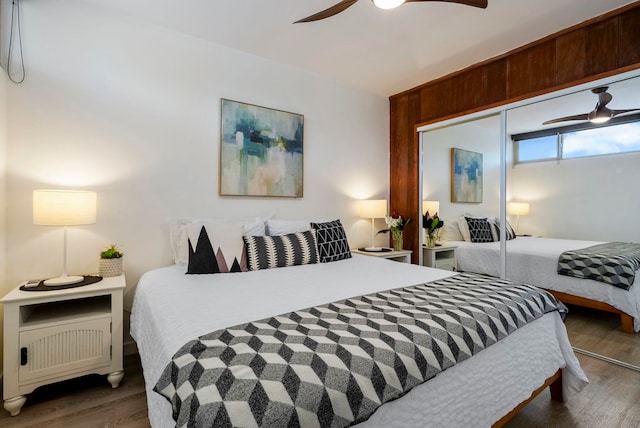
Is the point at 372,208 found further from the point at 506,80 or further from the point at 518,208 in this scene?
the point at 506,80

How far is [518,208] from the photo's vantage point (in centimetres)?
282

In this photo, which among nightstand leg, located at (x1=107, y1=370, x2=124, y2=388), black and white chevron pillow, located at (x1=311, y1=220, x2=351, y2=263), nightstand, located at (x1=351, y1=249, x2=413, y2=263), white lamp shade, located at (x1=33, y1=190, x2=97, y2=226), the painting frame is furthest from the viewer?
nightstand, located at (x1=351, y1=249, x2=413, y2=263)

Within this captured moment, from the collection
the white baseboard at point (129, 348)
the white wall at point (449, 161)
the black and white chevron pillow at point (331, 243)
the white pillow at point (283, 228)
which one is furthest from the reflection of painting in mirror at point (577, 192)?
the white baseboard at point (129, 348)

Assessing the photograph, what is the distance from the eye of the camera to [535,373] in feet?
4.93

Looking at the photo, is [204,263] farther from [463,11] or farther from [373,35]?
[463,11]

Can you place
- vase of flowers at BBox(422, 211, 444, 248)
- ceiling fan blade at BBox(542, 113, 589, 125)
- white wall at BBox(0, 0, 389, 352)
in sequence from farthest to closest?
vase of flowers at BBox(422, 211, 444, 248) < ceiling fan blade at BBox(542, 113, 589, 125) < white wall at BBox(0, 0, 389, 352)

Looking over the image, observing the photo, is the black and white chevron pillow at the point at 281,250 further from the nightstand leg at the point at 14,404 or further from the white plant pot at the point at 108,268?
the nightstand leg at the point at 14,404

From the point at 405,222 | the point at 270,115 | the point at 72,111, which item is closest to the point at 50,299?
the point at 72,111

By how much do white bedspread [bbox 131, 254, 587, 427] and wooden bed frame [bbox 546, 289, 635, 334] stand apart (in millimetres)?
966

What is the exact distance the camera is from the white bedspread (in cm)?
108

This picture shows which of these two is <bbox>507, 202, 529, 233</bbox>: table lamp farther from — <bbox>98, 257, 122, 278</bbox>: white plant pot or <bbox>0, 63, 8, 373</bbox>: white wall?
<bbox>0, 63, 8, 373</bbox>: white wall

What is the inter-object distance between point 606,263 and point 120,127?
3.77 m

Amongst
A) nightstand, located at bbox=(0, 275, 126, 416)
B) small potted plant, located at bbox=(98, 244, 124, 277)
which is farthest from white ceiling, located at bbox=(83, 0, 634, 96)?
nightstand, located at bbox=(0, 275, 126, 416)

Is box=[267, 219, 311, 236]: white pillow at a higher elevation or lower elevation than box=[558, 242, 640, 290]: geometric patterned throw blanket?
higher
